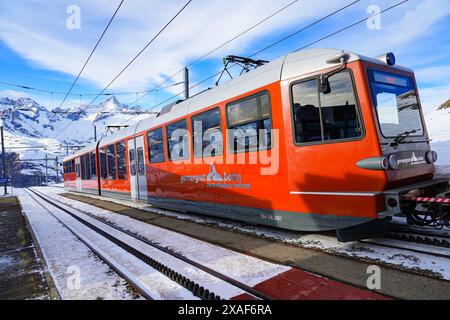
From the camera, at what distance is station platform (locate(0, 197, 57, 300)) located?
3779 millimetres

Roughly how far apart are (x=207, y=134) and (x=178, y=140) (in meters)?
1.56

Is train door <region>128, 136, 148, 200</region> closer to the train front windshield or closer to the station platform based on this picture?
the station platform

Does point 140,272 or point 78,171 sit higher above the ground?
point 78,171

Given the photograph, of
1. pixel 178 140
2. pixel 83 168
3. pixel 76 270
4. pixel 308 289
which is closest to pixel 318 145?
pixel 308 289

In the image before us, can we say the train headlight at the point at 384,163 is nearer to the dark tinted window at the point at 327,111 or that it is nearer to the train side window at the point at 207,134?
the dark tinted window at the point at 327,111

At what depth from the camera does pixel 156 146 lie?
9.98 metres

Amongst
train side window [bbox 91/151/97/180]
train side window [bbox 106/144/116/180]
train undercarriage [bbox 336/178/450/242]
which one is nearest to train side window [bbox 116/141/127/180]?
train side window [bbox 106/144/116/180]

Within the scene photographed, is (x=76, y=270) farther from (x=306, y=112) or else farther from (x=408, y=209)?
(x=408, y=209)

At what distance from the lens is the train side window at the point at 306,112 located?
495 centimetres

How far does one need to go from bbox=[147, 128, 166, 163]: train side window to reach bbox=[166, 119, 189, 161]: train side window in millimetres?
550

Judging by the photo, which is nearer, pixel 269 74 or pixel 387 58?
pixel 387 58

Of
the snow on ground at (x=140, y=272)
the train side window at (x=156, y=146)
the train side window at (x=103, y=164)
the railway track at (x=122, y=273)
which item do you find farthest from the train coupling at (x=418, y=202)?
the train side window at (x=103, y=164)

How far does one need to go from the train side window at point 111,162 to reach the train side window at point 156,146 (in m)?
4.39
